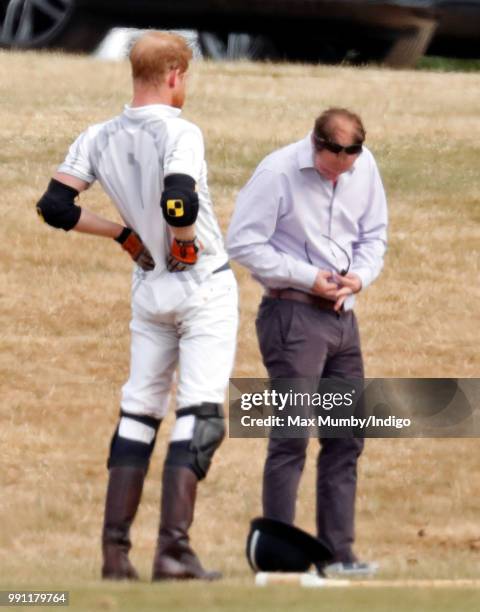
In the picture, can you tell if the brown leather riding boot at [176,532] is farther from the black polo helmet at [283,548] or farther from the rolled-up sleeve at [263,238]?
the rolled-up sleeve at [263,238]

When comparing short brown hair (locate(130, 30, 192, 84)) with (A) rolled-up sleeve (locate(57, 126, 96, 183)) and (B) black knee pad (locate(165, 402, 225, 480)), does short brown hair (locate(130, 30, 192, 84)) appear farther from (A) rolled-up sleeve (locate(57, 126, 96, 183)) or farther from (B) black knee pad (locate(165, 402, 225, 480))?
(B) black knee pad (locate(165, 402, 225, 480))

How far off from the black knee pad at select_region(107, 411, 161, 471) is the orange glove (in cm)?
57

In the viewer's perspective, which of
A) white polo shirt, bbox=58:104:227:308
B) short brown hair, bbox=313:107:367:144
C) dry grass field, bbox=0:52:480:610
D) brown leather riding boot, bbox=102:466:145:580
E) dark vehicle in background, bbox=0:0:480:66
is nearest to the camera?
white polo shirt, bbox=58:104:227:308

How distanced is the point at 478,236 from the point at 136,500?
8317 millimetres

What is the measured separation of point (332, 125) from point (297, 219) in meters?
0.41

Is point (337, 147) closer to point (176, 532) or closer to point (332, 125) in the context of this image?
point (332, 125)

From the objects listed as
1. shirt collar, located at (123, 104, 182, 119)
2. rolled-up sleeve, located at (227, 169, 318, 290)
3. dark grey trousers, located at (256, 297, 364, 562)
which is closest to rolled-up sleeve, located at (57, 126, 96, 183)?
shirt collar, located at (123, 104, 182, 119)

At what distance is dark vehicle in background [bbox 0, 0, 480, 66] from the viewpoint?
65.0 ft

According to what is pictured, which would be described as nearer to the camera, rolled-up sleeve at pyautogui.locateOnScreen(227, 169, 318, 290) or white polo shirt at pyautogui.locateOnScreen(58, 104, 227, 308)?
white polo shirt at pyautogui.locateOnScreen(58, 104, 227, 308)

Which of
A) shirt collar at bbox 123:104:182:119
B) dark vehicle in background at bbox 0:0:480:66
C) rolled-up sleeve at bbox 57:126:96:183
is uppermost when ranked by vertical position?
dark vehicle in background at bbox 0:0:480:66

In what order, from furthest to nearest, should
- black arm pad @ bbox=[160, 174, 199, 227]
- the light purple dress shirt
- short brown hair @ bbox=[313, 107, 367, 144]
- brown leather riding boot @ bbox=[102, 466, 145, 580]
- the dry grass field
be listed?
the dry grass field
the light purple dress shirt
short brown hair @ bbox=[313, 107, 367, 144]
brown leather riding boot @ bbox=[102, 466, 145, 580]
black arm pad @ bbox=[160, 174, 199, 227]

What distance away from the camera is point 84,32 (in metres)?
20.5

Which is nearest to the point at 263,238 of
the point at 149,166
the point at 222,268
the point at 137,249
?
the point at 222,268

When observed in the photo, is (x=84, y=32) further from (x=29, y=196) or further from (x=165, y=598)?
(x=165, y=598)
